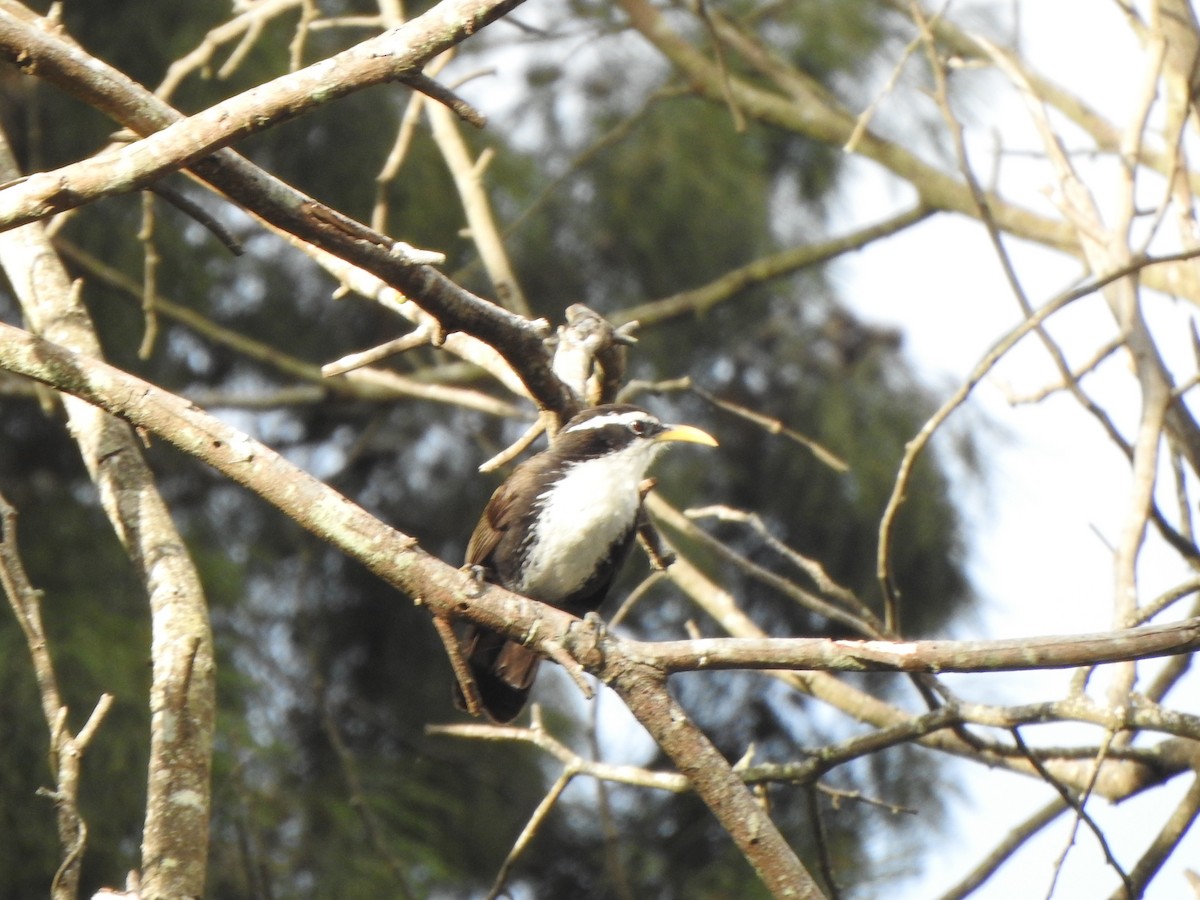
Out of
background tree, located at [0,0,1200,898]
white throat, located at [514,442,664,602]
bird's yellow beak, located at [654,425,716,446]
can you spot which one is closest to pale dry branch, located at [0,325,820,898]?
background tree, located at [0,0,1200,898]

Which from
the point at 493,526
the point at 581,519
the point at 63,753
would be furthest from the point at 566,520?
the point at 63,753

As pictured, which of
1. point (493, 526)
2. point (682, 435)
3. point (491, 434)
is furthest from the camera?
point (491, 434)

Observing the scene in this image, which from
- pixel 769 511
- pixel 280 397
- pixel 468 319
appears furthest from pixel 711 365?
pixel 468 319

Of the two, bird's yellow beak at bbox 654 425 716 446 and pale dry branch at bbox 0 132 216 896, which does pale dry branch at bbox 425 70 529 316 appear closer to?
bird's yellow beak at bbox 654 425 716 446

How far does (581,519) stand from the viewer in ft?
13.0

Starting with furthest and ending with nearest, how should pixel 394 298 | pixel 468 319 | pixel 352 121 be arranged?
pixel 352 121 < pixel 394 298 < pixel 468 319

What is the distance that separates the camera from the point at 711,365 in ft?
25.1

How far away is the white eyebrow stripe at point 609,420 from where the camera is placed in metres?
3.81

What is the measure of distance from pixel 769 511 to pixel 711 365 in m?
0.81

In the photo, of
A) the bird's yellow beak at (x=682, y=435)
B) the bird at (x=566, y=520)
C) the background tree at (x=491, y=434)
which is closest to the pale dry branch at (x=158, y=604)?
the background tree at (x=491, y=434)

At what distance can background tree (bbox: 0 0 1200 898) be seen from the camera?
10.7 ft

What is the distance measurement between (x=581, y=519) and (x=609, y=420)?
276 millimetres

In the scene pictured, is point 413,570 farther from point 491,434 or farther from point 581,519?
point 491,434

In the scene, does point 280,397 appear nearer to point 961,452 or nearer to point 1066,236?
point 1066,236
